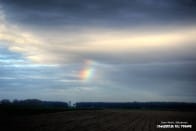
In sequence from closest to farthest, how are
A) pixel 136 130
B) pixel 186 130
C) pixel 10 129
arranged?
pixel 10 129, pixel 136 130, pixel 186 130

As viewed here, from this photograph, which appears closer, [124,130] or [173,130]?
[124,130]

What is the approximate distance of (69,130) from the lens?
1162 inches

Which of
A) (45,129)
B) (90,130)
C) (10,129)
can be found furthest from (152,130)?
(10,129)

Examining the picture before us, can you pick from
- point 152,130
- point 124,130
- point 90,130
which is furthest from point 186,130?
point 90,130

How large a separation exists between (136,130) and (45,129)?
9.38m

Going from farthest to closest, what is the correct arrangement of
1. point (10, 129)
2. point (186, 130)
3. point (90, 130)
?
point (186, 130) < point (90, 130) < point (10, 129)

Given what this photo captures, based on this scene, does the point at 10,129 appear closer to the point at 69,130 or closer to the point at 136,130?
the point at 69,130

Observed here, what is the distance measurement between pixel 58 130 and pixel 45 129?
114 cm

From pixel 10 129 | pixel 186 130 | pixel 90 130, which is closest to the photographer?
pixel 10 129

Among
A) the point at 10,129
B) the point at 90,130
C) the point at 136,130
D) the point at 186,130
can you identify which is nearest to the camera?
the point at 10,129

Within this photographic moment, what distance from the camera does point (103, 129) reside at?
32.0 m

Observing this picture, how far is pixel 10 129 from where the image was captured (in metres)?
28.5

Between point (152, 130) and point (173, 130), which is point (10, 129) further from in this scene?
point (173, 130)

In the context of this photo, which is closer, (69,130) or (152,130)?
(69,130)
